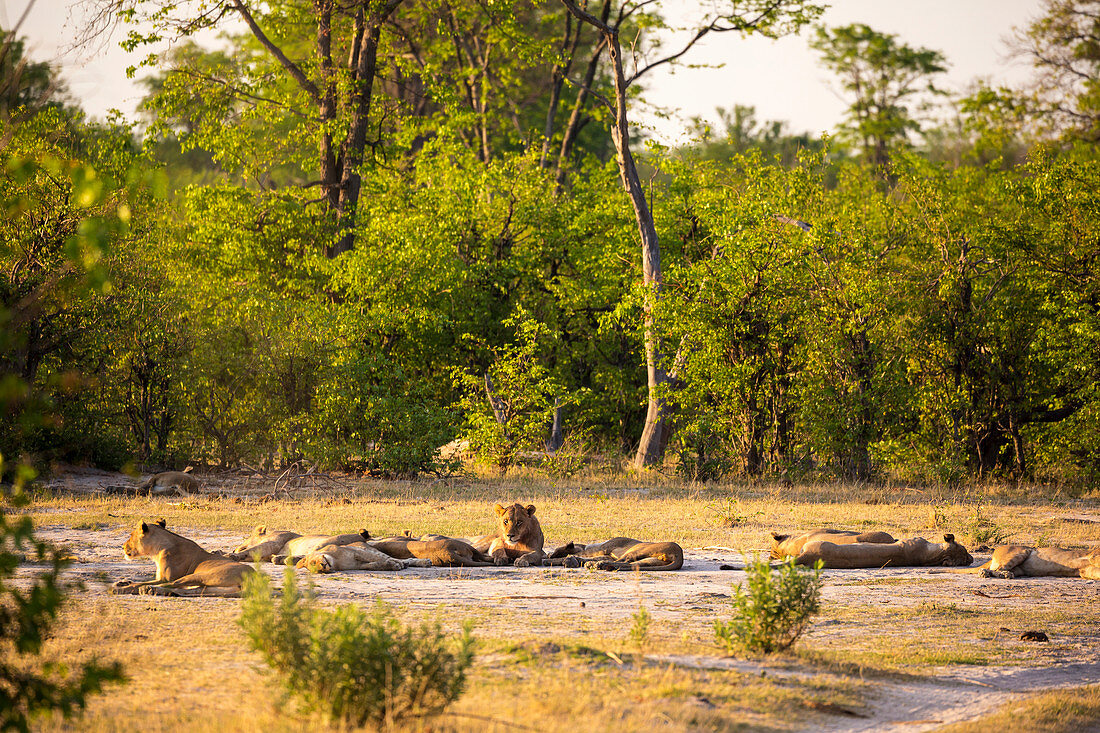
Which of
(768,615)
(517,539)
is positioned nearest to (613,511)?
(517,539)

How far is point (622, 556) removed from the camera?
10.6 meters

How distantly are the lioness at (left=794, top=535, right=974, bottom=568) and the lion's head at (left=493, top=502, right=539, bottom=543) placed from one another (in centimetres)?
268

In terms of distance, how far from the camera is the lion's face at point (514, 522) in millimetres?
10516

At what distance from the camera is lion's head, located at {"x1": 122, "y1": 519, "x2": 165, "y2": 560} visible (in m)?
8.96

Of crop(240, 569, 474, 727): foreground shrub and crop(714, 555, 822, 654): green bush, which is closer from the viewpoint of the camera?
crop(240, 569, 474, 727): foreground shrub

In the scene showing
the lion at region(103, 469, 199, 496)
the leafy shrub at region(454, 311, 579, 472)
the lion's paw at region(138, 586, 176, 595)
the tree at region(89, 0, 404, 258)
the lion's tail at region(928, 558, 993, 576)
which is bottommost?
the lion's paw at region(138, 586, 176, 595)

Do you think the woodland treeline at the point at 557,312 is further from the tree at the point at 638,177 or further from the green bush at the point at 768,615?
the green bush at the point at 768,615

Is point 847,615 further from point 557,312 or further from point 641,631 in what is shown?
point 557,312

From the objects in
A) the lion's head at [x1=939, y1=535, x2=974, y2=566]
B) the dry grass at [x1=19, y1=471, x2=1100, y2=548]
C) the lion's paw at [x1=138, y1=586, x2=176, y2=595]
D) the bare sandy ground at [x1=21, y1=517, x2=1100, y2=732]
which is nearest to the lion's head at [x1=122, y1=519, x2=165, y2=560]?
the bare sandy ground at [x1=21, y1=517, x2=1100, y2=732]

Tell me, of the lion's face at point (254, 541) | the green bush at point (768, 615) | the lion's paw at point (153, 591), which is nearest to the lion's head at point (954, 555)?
the green bush at point (768, 615)

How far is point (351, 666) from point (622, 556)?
6002 millimetres

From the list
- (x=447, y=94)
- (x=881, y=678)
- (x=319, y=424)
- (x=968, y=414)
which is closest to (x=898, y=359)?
(x=968, y=414)

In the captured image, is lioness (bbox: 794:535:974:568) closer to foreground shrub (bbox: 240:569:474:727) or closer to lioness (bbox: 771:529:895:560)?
lioness (bbox: 771:529:895:560)

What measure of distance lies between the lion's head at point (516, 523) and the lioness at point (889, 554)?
2685mm
